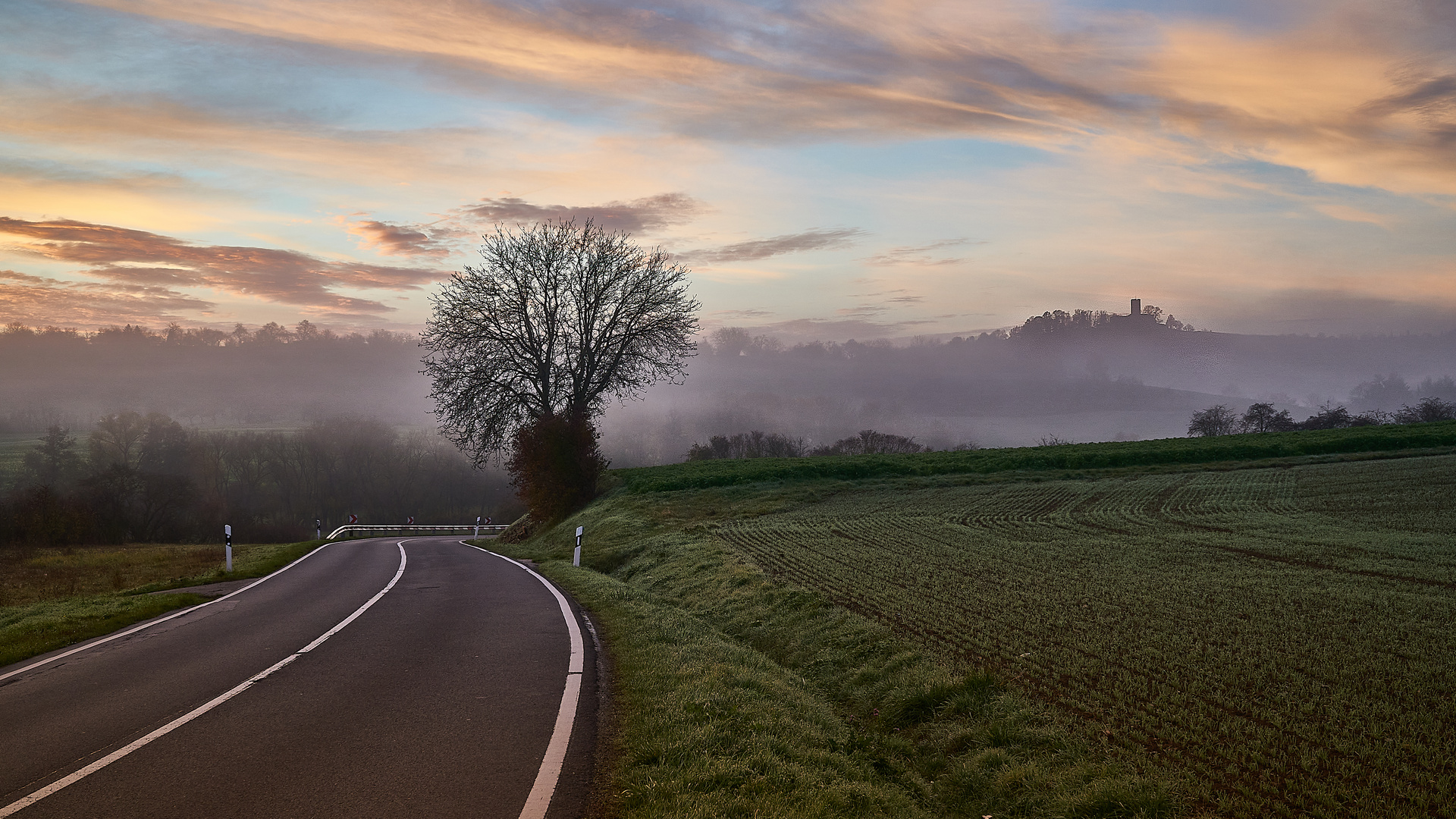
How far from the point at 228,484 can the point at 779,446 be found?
70.5 m

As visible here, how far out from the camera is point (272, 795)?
4.95 m

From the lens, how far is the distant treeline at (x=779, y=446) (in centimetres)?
6944

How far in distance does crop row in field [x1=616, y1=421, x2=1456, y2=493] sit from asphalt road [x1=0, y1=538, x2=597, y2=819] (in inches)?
1097

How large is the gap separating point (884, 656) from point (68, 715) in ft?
25.3

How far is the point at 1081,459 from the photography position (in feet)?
132

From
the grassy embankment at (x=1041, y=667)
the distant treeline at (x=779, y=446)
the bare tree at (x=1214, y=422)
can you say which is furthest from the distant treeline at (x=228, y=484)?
the bare tree at (x=1214, y=422)

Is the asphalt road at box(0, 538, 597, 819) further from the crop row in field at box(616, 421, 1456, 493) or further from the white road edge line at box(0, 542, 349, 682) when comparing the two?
the crop row in field at box(616, 421, 1456, 493)

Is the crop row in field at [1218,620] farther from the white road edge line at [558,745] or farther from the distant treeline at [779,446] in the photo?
the distant treeline at [779,446]

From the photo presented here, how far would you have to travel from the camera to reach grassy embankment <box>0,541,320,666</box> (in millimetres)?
10820

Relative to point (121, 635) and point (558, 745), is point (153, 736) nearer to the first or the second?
point (558, 745)

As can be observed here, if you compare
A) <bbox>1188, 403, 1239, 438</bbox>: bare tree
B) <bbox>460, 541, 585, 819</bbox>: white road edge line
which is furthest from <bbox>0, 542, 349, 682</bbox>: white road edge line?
<bbox>1188, 403, 1239, 438</bbox>: bare tree

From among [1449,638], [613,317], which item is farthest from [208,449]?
[1449,638]

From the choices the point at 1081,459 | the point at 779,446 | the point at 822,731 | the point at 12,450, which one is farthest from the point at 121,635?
the point at 12,450

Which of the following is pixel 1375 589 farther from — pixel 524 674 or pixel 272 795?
pixel 272 795
